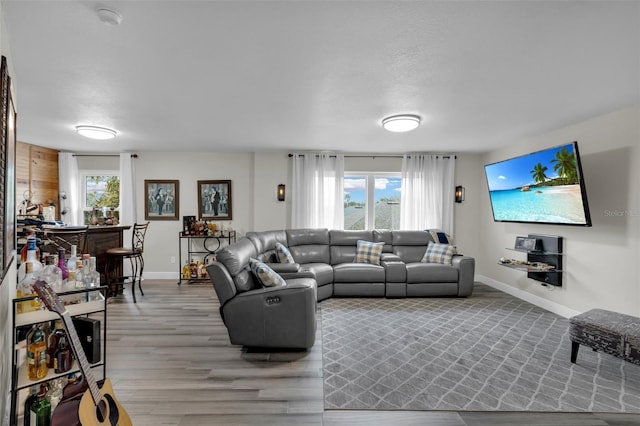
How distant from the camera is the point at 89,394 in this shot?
145 cm

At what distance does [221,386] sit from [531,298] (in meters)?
4.48

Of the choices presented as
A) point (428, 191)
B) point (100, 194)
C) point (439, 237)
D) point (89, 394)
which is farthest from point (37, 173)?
point (439, 237)

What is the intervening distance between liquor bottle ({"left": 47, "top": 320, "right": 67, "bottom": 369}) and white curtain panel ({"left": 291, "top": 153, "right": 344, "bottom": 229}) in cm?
422

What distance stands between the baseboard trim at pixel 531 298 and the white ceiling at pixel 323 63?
2.36 m

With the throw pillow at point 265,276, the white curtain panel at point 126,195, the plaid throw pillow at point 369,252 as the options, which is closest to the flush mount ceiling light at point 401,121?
the throw pillow at point 265,276

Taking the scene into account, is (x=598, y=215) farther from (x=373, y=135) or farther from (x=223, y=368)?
(x=223, y=368)

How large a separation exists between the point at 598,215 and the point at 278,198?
4665mm

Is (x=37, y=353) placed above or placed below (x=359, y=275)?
above

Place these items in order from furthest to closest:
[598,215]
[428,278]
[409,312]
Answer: [428,278], [409,312], [598,215]

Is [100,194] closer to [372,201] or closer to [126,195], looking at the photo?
[126,195]

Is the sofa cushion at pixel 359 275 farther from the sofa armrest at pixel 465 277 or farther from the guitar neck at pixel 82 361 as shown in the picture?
the guitar neck at pixel 82 361

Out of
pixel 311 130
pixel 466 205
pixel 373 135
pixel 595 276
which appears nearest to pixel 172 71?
pixel 311 130

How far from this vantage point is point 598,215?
3.59m

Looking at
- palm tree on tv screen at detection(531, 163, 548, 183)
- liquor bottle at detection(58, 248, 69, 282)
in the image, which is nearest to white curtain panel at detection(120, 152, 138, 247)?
liquor bottle at detection(58, 248, 69, 282)
